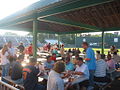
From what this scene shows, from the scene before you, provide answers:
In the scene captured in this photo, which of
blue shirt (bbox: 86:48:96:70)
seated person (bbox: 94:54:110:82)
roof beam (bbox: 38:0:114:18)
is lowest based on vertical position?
seated person (bbox: 94:54:110:82)

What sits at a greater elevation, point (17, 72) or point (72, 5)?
point (72, 5)

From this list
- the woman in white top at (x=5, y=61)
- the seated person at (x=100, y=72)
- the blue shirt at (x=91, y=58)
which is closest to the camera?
the blue shirt at (x=91, y=58)

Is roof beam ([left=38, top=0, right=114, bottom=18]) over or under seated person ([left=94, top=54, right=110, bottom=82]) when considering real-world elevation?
over

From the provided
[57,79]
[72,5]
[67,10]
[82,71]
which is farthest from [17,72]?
[72,5]

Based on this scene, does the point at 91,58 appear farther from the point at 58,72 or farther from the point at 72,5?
the point at 58,72

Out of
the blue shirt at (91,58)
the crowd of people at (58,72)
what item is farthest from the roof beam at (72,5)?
the blue shirt at (91,58)

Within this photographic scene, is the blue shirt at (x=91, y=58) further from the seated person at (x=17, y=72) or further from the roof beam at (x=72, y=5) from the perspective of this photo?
the seated person at (x=17, y=72)

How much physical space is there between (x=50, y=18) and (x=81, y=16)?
242cm

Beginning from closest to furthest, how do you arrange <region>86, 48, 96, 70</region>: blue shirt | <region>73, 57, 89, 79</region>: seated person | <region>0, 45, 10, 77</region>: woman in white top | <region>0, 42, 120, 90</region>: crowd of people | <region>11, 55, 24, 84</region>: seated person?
<region>0, 42, 120, 90</region>: crowd of people, <region>73, 57, 89, 79</region>: seated person, <region>11, 55, 24, 84</region>: seated person, <region>86, 48, 96, 70</region>: blue shirt, <region>0, 45, 10, 77</region>: woman in white top

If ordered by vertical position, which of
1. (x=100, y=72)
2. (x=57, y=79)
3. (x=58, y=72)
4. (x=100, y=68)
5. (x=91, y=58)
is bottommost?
(x=100, y=72)

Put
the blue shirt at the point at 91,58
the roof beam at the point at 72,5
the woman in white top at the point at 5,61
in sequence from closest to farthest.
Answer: the roof beam at the point at 72,5, the blue shirt at the point at 91,58, the woman in white top at the point at 5,61

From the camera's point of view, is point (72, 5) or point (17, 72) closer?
point (72, 5)

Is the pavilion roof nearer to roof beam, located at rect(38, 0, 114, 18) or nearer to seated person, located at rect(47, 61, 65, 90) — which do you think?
roof beam, located at rect(38, 0, 114, 18)

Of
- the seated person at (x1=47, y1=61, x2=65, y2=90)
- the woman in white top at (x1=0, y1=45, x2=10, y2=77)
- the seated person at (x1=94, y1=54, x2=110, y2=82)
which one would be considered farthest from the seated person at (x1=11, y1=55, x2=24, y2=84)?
the seated person at (x1=94, y1=54, x2=110, y2=82)
